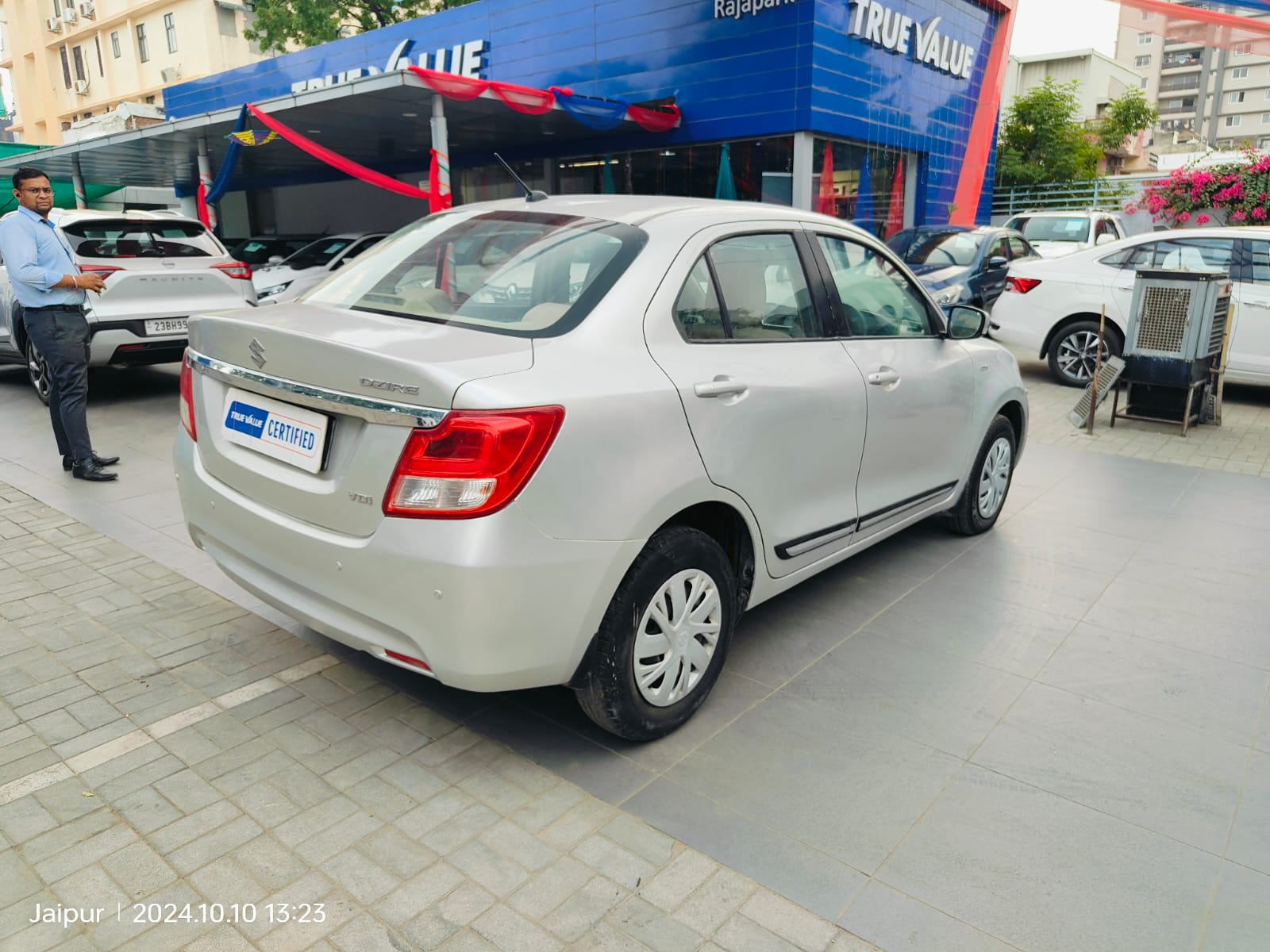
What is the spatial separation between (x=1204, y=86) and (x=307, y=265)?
10398 cm

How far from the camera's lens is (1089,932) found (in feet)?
7.07

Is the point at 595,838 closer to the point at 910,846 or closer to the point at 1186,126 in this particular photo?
the point at 910,846

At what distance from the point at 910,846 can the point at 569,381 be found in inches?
60.9

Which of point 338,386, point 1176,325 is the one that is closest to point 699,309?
point 338,386

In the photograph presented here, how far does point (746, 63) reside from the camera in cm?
1278

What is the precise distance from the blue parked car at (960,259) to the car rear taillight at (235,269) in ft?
24.5

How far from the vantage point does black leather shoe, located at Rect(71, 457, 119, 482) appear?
225 inches

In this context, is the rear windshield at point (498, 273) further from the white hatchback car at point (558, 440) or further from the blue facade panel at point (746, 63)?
the blue facade panel at point (746, 63)

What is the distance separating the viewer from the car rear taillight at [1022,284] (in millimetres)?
9250

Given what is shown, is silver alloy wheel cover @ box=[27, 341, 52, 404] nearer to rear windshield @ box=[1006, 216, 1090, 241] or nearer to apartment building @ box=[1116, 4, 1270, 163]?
rear windshield @ box=[1006, 216, 1090, 241]

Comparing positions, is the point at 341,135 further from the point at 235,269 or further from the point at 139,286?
the point at 139,286

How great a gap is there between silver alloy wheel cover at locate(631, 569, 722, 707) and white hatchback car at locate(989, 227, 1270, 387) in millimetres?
7098

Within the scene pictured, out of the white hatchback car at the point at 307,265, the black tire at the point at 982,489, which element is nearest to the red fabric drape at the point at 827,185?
the white hatchback car at the point at 307,265

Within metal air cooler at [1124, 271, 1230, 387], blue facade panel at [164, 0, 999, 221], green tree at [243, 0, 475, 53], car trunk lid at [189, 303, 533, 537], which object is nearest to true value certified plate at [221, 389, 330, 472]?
car trunk lid at [189, 303, 533, 537]
